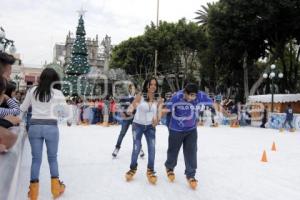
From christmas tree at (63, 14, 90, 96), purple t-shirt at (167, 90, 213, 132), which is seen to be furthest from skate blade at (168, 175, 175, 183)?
christmas tree at (63, 14, 90, 96)

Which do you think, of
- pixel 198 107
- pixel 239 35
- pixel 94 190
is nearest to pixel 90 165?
pixel 94 190

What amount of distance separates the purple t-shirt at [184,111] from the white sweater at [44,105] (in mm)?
1764

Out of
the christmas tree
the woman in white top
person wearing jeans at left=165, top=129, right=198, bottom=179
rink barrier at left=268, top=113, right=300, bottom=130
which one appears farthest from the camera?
the christmas tree

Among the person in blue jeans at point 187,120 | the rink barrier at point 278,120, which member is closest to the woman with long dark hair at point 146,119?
the person in blue jeans at point 187,120

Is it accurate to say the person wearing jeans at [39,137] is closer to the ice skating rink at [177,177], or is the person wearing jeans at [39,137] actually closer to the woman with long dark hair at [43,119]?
the woman with long dark hair at [43,119]

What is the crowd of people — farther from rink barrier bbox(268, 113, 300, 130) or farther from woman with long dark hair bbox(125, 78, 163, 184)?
rink barrier bbox(268, 113, 300, 130)

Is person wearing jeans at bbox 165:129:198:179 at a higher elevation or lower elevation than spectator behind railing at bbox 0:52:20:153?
lower

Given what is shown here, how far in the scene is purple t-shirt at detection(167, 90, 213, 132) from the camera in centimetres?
564

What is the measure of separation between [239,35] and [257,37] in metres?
1.34

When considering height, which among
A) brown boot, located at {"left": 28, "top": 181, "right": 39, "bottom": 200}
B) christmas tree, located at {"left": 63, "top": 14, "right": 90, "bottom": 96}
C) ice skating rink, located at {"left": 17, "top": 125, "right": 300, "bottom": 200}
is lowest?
ice skating rink, located at {"left": 17, "top": 125, "right": 300, "bottom": 200}

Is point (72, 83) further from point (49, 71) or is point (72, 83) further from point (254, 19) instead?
point (49, 71)

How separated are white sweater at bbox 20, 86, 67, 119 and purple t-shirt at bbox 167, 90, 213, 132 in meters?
1.76

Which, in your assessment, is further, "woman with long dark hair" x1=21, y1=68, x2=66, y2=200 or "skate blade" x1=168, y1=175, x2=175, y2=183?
"skate blade" x1=168, y1=175, x2=175, y2=183

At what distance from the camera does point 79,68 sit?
126 ft
